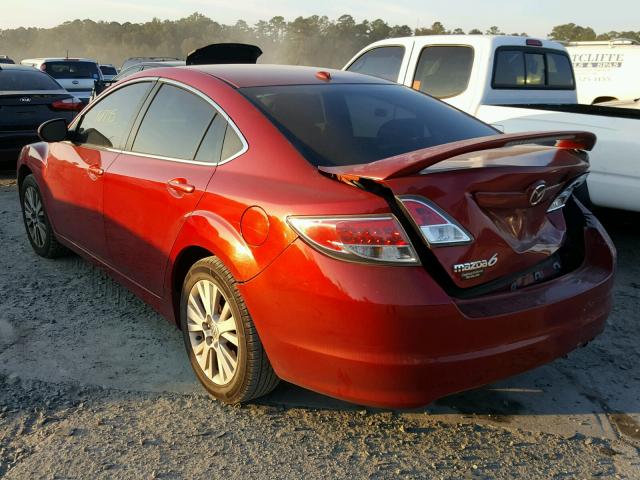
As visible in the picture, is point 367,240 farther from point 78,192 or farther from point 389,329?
point 78,192

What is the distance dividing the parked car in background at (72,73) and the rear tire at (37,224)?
13265 millimetres

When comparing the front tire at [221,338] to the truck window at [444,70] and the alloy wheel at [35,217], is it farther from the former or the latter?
the truck window at [444,70]

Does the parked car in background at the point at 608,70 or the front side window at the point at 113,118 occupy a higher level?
the front side window at the point at 113,118

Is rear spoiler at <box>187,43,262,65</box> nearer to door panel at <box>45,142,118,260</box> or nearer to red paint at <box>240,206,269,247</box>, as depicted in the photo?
door panel at <box>45,142,118,260</box>

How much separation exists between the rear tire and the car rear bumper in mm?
2893

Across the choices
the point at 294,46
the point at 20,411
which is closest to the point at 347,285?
the point at 20,411

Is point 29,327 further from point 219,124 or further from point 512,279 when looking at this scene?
point 512,279

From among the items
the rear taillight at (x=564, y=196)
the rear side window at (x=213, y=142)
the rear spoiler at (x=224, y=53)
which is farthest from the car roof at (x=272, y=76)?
the rear spoiler at (x=224, y=53)

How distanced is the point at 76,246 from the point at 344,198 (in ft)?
8.77

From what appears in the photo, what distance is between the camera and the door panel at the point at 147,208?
10.2 ft

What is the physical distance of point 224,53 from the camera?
416 inches

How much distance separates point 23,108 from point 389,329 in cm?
740

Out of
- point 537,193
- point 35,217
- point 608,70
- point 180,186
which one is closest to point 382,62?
point 35,217

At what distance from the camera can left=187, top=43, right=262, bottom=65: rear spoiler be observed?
1016 centimetres
